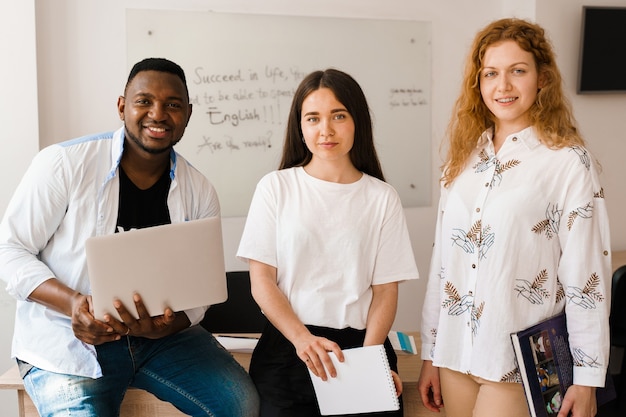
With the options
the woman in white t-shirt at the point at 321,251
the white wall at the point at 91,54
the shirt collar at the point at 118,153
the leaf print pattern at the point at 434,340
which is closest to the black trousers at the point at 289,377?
the woman in white t-shirt at the point at 321,251

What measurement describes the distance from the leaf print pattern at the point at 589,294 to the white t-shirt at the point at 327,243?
46cm

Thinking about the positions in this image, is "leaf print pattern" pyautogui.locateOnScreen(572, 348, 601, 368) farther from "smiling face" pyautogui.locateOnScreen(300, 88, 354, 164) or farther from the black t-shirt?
the black t-shirt

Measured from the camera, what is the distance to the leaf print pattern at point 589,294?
1573mm

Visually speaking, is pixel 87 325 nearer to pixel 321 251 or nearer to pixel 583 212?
pixel 321 251

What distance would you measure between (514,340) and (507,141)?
0.54m

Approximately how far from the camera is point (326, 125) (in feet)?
5.88

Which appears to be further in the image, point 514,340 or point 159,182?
point 159,182

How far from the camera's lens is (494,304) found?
163 cm

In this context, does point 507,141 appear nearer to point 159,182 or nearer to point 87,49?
point 159,182

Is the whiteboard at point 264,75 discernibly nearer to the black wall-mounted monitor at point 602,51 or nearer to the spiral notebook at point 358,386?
the black wall-mounted monitor at point 602,51

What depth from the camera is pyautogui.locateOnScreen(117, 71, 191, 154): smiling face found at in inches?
79.8

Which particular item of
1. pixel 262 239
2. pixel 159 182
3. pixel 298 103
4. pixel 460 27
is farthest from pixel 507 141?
pixel 460 27

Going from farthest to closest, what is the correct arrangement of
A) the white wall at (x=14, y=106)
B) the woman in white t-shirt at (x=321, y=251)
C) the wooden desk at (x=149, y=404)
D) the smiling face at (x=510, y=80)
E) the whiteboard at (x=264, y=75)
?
the whiteboard at (x=264, y=75), the white wall at (x=14, y=106), the wooden desk at (x=149, y=404), the woman in white t-shirt at (x=321, y=251), the smiling face at (x=510, y=80)

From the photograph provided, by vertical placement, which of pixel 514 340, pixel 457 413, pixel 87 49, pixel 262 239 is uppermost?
pixel 87 49
